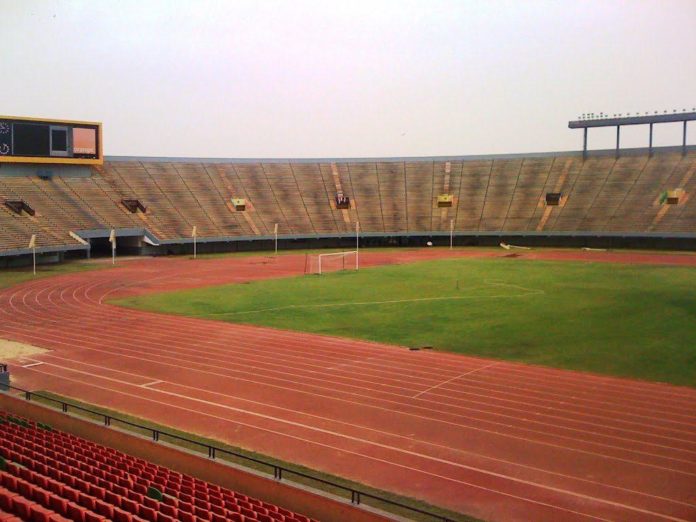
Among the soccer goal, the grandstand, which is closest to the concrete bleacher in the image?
the soccer goal

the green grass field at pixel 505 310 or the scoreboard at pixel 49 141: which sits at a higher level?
the scoreboard at pixel 49 141

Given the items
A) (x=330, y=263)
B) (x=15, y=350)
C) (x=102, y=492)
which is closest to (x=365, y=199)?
(x=330, y=263)

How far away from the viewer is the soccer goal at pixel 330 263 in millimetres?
50625

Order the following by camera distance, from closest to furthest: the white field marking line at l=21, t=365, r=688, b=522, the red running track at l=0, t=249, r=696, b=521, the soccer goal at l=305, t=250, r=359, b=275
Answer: the white field marking line at l=21, t=365, r=688, b=522 < the red running track at l=0, t=249, r=696, b=521 < the soccer goal at l=305, t=250, r=359, b=275

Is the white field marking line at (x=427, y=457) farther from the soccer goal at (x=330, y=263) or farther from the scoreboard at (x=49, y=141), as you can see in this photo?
the scoreboard at (x=49, y=141)

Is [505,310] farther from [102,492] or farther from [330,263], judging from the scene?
[330,263]

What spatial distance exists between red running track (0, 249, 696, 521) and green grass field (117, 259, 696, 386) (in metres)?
1.93

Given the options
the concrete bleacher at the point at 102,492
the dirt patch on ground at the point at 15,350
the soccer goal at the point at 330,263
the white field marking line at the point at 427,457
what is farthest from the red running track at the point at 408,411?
the soccer goal at the point at 330,263

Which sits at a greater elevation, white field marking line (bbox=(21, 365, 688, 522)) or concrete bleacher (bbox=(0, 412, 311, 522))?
concrete bleacher (bbox=(0, 412, 311, 522))

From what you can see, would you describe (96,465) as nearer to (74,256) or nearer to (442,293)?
(442,293)

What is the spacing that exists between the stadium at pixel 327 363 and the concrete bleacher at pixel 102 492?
0.15 feet

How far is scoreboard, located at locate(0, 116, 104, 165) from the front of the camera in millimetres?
58219

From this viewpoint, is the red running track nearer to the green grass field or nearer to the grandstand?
the green grass field

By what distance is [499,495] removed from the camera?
12.4 meters
